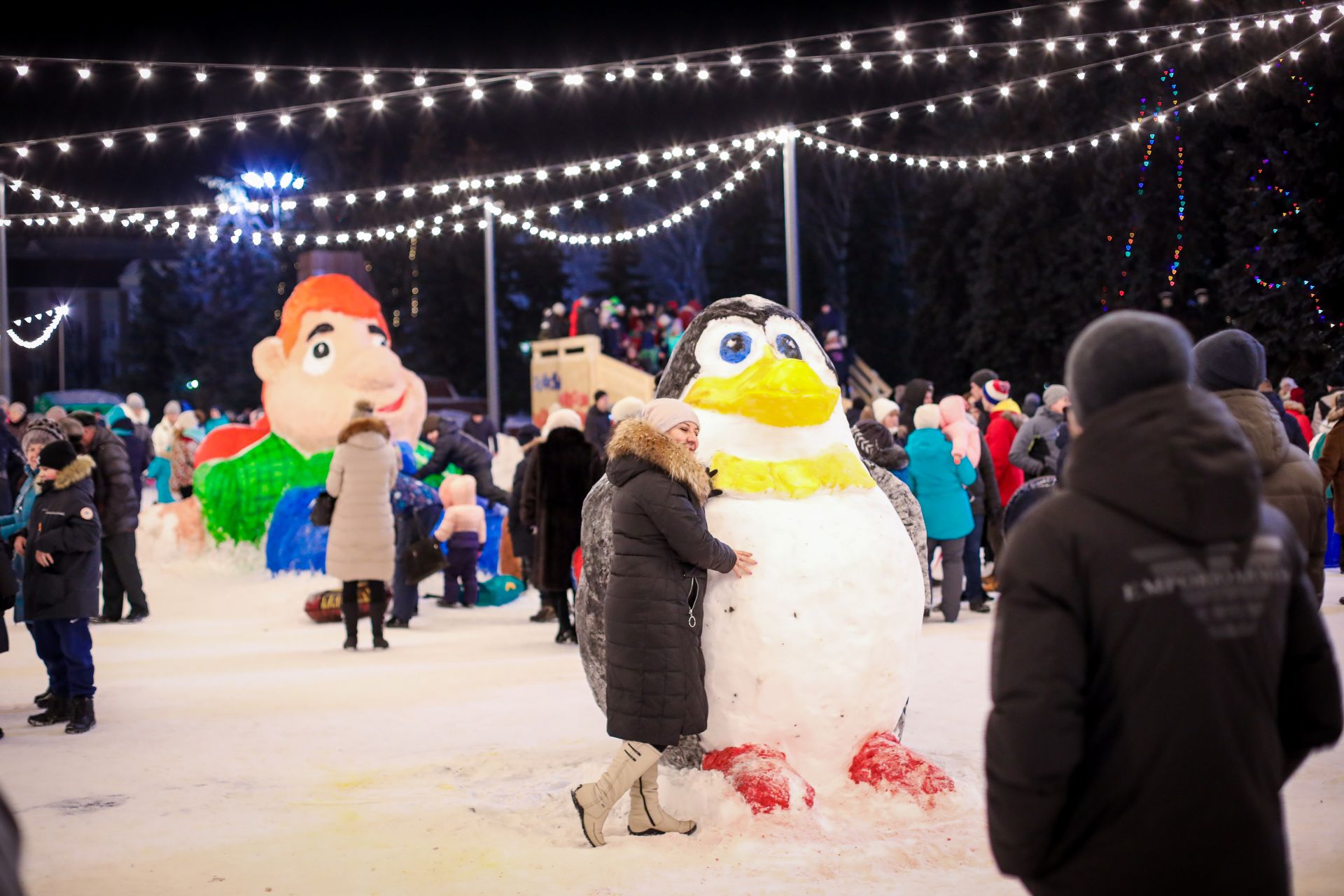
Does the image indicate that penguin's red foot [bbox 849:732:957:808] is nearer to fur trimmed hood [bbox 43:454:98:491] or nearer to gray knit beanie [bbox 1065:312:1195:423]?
gray knit beanie [bbox 1065:312:1195:423]

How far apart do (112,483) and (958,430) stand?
6.17 metres

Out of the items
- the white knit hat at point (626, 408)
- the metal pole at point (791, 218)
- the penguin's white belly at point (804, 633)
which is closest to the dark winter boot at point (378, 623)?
the white knit hat at point (626, 408)

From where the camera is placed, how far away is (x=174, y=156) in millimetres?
34094

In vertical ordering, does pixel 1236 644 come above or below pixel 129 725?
above

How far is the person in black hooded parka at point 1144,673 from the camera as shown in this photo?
79.4 inches

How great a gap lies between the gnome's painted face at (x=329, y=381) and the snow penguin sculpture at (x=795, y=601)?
7.66m

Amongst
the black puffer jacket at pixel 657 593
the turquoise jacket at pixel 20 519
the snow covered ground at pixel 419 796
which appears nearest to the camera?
the snow covered ground at pixel 419 796

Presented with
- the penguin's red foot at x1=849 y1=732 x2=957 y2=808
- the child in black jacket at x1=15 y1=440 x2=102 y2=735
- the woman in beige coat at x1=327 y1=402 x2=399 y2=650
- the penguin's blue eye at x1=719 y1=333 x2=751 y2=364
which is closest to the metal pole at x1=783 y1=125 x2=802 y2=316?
the woman in beige coat at x1=327 y1=402 x2=399 y2=650

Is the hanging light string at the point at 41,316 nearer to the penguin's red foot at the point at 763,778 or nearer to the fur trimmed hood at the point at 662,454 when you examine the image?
the fur trimmed hood at the point at 662,454

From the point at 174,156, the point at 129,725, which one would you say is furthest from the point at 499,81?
the point at 174,156

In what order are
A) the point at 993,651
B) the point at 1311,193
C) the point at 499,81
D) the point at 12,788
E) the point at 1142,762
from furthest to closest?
1. the point at 1311,193
2. the point at 499,81
3. the point at 12,788
4. the point at 993,651
5. the point at 1142,762

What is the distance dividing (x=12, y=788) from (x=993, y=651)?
187 inches

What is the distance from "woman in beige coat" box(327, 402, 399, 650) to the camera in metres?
8.63

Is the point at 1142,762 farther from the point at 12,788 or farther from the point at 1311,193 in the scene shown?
the point at 1311,193
